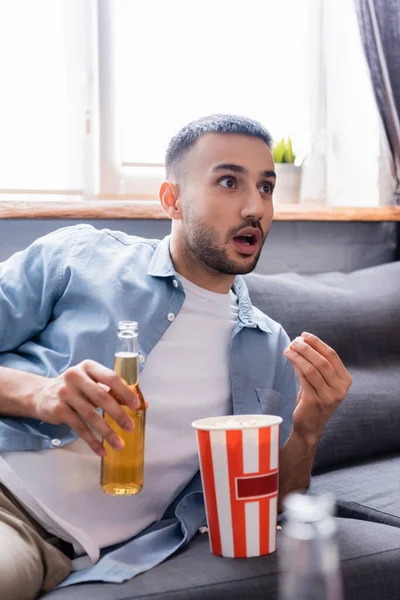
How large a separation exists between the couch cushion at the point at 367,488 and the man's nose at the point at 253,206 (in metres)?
0.67

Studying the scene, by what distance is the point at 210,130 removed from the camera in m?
1.65

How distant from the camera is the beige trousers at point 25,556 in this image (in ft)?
3.96

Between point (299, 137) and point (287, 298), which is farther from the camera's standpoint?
point (299, 137)

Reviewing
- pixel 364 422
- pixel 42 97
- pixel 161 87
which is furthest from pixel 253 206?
pixel 161 87

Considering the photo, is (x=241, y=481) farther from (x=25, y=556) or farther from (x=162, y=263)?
(x=162, y=263)

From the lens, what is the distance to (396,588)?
1.36 metres

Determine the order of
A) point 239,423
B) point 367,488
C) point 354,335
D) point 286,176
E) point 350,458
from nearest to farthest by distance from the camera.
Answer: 1. point 239,423
2. point 367,488
3. point 350,458
4. point 354,335
5. point 286,176

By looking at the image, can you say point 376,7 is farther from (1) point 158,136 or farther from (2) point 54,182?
(2) point 54,182

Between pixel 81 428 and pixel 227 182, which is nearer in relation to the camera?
pixel 81 428

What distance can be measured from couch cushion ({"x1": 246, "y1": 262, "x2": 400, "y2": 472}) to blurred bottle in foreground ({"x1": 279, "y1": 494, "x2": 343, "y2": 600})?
4.49 ft

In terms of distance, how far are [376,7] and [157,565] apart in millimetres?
2195

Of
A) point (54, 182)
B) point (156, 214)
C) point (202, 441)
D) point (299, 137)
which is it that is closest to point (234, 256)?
point (202, 441)

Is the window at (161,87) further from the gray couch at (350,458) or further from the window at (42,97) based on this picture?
the gray couch at (350,458)

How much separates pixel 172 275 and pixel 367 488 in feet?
2.25
